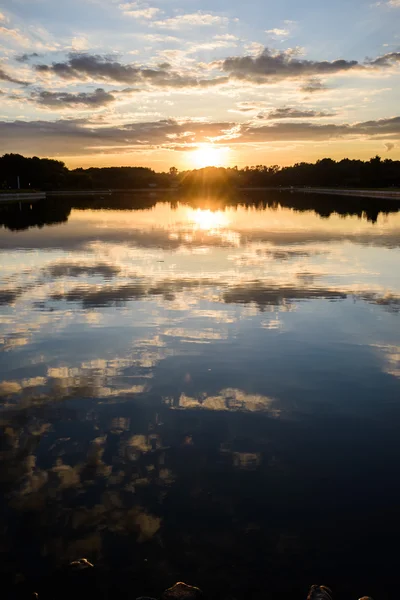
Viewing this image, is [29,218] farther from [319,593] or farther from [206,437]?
[319,593]

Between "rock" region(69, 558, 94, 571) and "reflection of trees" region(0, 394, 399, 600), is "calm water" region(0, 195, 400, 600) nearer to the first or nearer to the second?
"reflection of trees" region(0, 394, 399, 600)

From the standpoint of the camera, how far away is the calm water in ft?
19.0

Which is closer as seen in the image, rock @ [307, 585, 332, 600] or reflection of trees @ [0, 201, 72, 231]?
rock @ [307, 585, 332, 600]

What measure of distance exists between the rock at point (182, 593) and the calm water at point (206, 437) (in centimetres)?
17

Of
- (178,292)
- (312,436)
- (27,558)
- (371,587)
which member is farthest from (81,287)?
(371,587)

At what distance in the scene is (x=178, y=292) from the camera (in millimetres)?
19141

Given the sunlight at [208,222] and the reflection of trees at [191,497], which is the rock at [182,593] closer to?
the reflection of trees at [191,497]

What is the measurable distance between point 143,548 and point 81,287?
15.2 meters

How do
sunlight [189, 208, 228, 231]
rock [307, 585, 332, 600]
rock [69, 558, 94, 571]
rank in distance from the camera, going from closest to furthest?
rock [307, 585, 332, 600], rock [69, 558, 94, 571], sunlight [189, 208, 228, 231]

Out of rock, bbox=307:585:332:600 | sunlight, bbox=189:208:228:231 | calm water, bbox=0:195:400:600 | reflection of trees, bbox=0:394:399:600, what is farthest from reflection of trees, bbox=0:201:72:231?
rock, bbox=307:585:332:600

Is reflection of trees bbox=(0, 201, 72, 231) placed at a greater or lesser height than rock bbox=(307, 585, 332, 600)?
greater

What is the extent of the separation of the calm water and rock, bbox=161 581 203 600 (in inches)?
6.7

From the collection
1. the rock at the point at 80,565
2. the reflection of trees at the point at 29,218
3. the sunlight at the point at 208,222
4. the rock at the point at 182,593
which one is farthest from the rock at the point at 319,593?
the reflection of trees at the point at 29,218

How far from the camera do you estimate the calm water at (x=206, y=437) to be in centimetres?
580
